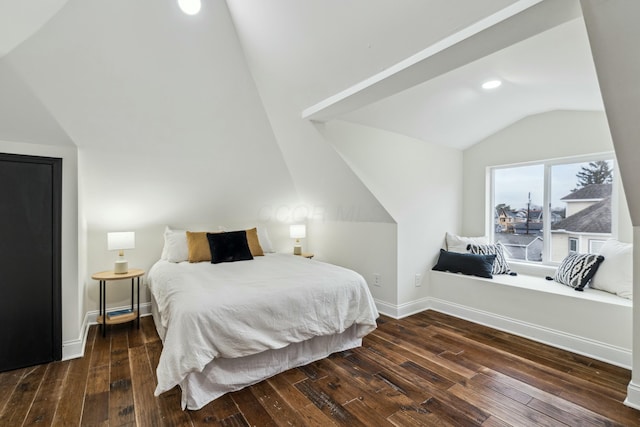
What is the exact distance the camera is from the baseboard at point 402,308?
3.55 m

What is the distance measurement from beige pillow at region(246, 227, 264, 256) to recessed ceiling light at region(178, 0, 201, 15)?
2409mm

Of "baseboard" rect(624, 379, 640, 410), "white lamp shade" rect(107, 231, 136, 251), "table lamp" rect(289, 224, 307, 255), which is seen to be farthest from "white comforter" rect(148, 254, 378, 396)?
"baseboard" rect(624, 379, 640, 410)

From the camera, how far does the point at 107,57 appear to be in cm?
229

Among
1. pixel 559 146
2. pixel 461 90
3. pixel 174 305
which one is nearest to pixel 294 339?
pixel 174 305

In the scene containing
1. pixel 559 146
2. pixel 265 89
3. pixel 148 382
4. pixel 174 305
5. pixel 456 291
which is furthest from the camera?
pixel 456 291

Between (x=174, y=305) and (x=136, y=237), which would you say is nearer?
(x=174, y=305)

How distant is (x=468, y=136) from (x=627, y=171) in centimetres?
209

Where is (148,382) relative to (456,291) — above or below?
below

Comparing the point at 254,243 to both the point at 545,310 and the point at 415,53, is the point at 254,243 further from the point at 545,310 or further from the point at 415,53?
the point at 545,310

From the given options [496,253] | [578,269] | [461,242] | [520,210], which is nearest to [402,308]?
[461,242]

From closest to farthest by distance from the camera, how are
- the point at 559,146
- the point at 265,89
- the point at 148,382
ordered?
the point at 148,382
the point at 265,89
the point at 559,146

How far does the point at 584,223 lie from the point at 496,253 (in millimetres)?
875

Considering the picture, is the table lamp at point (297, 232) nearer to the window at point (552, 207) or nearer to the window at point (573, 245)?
the window at point (552, 207)

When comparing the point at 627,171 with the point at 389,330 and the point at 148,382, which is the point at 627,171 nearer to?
the point at 389,330
